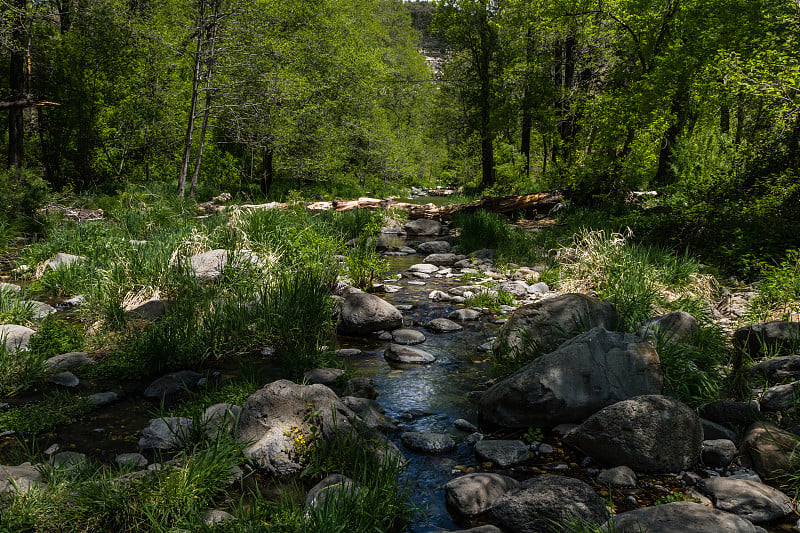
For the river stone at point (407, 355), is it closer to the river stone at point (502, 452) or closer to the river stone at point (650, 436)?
the river stone at point (502, 452)

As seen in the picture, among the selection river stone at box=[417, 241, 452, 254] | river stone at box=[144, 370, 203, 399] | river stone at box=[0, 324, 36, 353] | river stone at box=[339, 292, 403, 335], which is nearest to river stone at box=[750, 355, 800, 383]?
river stone at box=[339, 292, 403, 335]

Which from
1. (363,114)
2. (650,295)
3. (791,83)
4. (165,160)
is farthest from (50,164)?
(791,83)

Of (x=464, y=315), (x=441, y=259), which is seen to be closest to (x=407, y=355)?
(x=464, y=315)

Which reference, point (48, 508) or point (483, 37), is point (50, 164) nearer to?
point (483, 37)

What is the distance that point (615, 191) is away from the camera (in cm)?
1321

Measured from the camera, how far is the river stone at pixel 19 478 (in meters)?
2.86

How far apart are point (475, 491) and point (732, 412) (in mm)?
2437

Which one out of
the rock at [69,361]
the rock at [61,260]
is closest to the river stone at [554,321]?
the rock at [69,361]

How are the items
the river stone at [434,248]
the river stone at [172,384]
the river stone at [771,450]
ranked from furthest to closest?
the river stone at [434,248], the river stone at [172,384], the river stone at [771,450]

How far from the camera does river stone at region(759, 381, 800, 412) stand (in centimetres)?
421

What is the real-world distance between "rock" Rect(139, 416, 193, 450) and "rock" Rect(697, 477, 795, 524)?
3.62 m

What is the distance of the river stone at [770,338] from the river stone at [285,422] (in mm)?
4115

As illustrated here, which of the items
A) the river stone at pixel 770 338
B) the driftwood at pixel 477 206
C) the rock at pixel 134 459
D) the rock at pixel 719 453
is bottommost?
the rock at pixel 134 459

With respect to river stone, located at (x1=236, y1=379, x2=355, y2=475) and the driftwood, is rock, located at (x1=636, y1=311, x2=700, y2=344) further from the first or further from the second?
the driftwood
